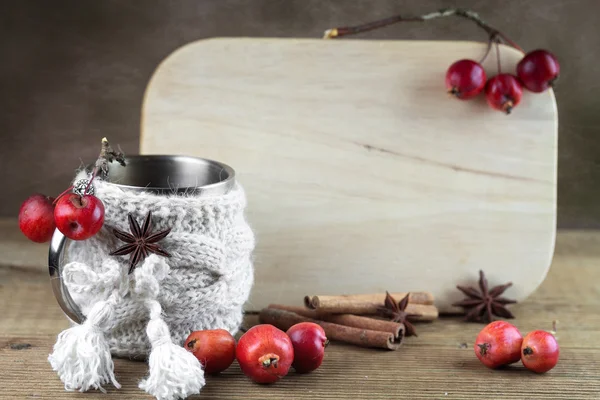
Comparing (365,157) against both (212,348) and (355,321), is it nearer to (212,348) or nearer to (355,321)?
(355,321)

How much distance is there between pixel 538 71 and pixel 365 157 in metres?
0.30

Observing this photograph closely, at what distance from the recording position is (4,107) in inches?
63.6

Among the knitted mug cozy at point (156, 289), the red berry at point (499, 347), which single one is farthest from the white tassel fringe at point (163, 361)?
the red berry at point (499, 347)

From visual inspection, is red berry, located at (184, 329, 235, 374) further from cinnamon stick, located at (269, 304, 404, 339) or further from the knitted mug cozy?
cinnamon stick, located at (269, 304, 404, 339)

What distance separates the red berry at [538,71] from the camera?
1.14 m

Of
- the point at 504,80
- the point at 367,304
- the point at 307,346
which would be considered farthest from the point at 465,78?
the point at 307,346

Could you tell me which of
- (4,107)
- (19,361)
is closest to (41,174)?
(4,107)

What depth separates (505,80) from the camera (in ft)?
3.76

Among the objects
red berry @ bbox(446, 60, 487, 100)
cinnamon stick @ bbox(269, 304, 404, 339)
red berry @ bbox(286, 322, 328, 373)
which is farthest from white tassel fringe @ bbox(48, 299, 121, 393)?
red berry @ bbox(446, 60, 487, 100)

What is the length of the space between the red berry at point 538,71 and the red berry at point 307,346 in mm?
525

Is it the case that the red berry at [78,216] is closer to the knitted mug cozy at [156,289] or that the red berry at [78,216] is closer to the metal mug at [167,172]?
the knitted mug cozy at [156,289]

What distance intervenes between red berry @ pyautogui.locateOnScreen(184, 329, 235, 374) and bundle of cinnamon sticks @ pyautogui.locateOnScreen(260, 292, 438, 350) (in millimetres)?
195

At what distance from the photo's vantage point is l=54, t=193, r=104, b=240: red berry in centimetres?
87

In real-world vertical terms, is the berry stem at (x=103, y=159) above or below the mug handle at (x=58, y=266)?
above
